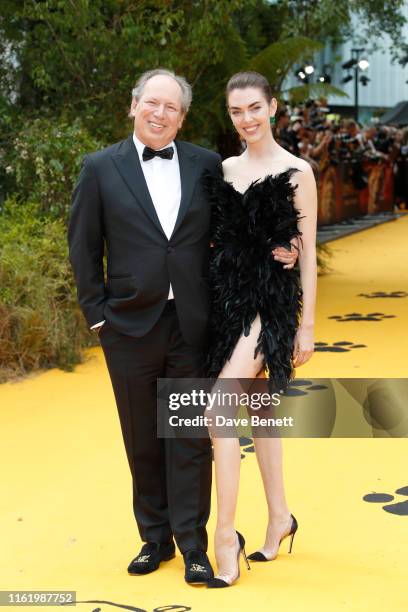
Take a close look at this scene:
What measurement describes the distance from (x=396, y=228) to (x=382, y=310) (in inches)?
336

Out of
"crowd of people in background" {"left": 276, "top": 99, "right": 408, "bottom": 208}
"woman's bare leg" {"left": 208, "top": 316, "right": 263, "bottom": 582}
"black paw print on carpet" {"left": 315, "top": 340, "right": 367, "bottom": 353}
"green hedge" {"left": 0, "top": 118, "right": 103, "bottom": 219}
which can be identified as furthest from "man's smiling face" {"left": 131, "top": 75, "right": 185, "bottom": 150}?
"crowd of people in background" {"left": 276, "top": 99, "right": 408, "bottom": 208}

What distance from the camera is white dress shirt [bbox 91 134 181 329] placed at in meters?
3.29

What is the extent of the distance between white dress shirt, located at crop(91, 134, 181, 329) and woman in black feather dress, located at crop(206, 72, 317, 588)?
13 centimetres

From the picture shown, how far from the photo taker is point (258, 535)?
3.82 m

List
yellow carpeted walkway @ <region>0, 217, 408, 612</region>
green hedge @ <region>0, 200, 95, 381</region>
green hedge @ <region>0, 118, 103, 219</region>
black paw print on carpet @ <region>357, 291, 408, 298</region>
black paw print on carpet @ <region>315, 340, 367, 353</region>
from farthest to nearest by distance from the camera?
black paw print on carpet @ <region>357, 291, 408, 298</region>
green hedge @ <region>0, 118, 103, 219</region>
black paw print on carpet @ <region>315, 340, 367, 353</region>
green hedge @ <region>0, 200, 95, 381</region>
yellow carpeted walkway @ <region>0, 217, 408, 612</region>

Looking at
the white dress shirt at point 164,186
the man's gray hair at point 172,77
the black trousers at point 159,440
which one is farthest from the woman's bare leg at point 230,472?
the man's gray hair at point 172,77

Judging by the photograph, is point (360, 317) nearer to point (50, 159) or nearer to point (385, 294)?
point (385, 294)

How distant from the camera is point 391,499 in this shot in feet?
13.7

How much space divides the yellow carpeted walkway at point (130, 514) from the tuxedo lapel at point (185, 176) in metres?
1.19

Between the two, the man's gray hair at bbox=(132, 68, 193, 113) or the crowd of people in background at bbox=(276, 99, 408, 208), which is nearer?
the man's gray hair at bbox=(132, 68, 193, 113)

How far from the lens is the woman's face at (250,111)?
10.8 ft

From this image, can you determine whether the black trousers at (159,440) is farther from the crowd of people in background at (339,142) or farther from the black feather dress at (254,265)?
the crowd of people in background at (339,142)

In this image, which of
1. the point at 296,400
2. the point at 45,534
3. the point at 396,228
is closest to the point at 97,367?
the point at 296,400

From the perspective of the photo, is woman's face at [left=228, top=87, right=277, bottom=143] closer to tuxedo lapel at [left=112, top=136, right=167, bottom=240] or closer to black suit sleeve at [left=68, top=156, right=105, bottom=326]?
tuxedo lapel at [left=112, top=136, right=167, bottom=240]
